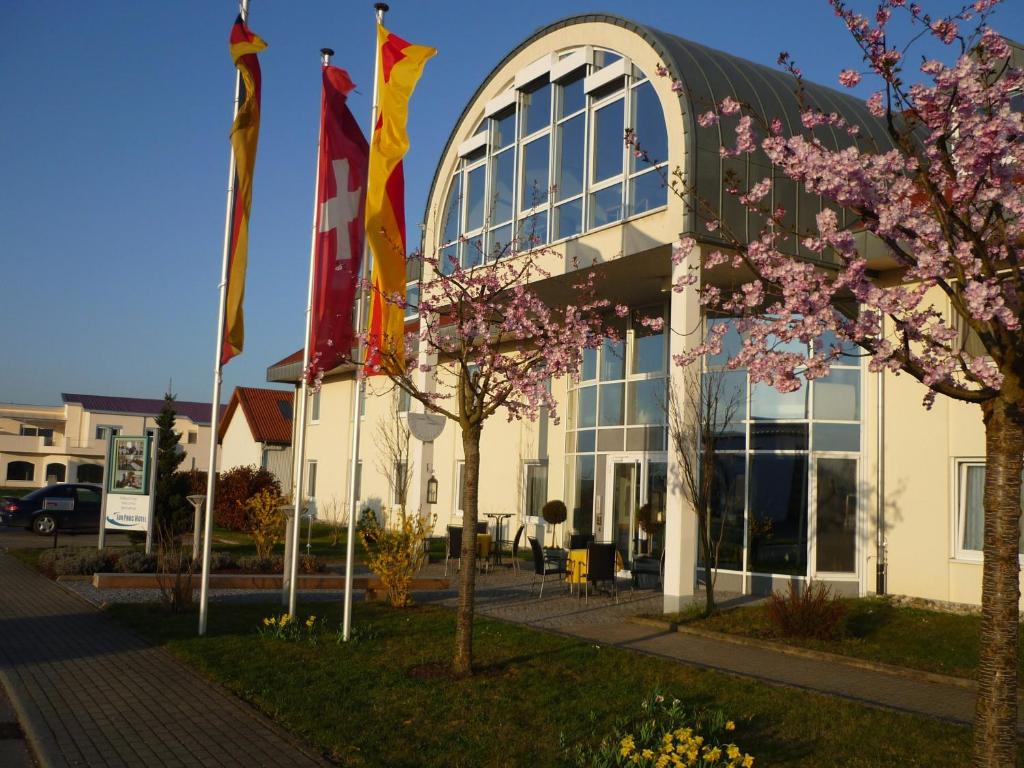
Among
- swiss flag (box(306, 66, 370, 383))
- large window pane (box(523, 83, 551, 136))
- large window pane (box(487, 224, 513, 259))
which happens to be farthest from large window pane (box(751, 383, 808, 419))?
swiss flag (box(306, 66, 370, 383))

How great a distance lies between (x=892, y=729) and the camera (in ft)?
24.3

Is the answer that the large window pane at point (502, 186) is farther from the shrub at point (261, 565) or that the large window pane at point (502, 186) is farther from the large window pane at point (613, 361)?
the shrub at point (261, 565)

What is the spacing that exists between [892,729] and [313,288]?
831cm

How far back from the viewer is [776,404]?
53.4ft

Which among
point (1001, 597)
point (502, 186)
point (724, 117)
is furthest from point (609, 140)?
point (1001, 597)

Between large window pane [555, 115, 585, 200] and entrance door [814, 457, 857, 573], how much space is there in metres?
6.33

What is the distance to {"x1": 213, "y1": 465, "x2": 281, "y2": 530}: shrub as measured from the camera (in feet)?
105

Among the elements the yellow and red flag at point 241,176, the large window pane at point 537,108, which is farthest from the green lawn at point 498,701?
the large window pane at point 537,108

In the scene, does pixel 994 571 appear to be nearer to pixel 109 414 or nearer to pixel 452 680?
pixel 452 680

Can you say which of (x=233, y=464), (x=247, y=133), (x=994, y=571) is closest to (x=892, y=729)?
(x=994, y=571)

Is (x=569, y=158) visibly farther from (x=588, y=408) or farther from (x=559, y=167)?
(x=588, y=408)

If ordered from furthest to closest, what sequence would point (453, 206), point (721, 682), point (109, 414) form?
1. point (109, 414)
2. point (453, 206)
3. point (721, 682)

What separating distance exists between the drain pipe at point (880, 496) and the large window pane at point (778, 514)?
3.65 feet

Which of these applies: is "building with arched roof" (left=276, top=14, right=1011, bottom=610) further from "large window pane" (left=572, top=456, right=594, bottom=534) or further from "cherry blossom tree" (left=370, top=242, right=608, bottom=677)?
"cherry blossom tree" (left=370, top=242, right=608, bottom=677)
